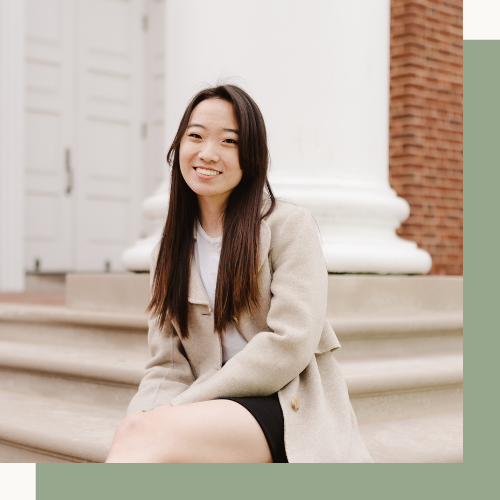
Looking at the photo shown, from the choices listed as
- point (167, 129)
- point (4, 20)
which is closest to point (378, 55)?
point (167, 129)

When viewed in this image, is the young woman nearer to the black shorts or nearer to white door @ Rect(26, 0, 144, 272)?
the black shorts

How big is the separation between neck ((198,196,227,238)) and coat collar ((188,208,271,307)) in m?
0.10

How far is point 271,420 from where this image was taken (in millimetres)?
1594

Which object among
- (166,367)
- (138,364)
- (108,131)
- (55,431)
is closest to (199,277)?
(166,367)

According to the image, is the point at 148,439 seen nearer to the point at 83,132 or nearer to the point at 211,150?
the point at 211,150

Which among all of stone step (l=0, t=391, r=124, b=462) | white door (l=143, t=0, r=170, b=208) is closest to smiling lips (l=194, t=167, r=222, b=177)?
stone step (l=0, t=391, r=124, b=462)

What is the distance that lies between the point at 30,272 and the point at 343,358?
374 centimetres

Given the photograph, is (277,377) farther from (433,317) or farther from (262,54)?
(262,54)

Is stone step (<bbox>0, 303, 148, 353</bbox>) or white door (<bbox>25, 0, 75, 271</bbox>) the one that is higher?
white door (<bbox>25, 0, 75, 271</bbox>)

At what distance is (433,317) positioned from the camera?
314 centimetres

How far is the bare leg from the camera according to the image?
147 cm

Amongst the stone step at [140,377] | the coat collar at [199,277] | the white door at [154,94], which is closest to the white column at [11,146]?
the white door at [154,94]

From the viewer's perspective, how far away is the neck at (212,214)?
180cm

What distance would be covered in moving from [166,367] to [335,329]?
3.48ft
